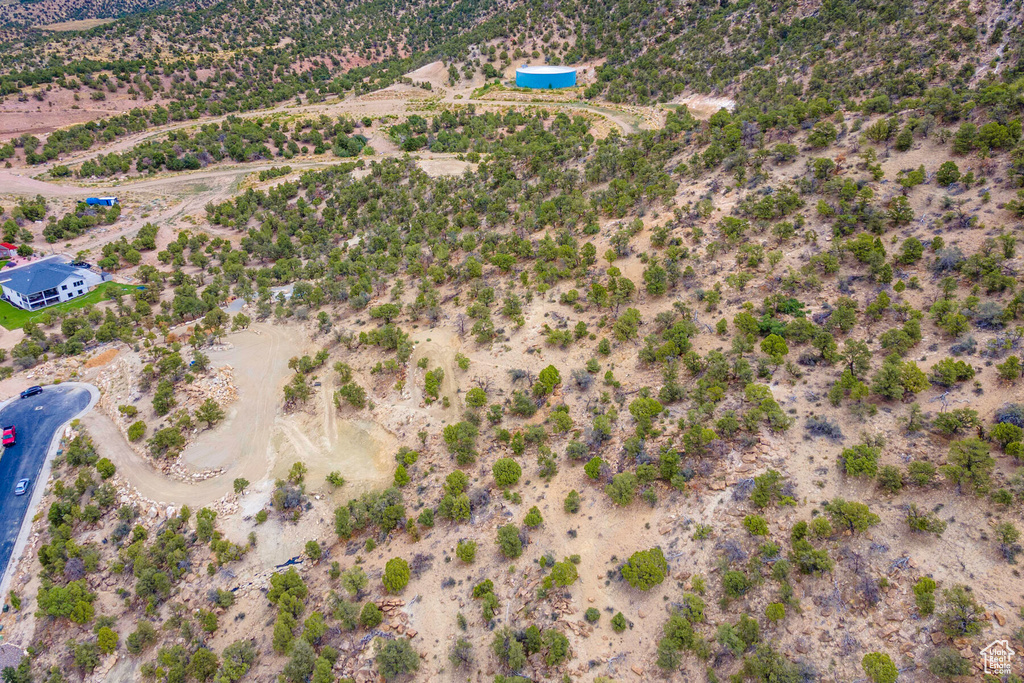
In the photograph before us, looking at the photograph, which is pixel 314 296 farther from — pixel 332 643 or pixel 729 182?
pixel 729 182

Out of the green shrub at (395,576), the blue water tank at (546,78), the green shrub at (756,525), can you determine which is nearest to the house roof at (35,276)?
the green shrub at (395,576)

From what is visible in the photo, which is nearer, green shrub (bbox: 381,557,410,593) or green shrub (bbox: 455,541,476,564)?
green shrub (bbox: 381,557,410,593)

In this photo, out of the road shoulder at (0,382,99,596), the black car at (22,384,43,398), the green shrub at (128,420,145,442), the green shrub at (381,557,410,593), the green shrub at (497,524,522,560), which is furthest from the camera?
the black car at (22,384,43,398)

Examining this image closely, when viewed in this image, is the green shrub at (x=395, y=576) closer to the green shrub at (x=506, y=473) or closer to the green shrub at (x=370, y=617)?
the green shrub at (x=370, y=617)

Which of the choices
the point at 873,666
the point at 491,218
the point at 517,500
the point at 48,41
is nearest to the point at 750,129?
the point at 491,218

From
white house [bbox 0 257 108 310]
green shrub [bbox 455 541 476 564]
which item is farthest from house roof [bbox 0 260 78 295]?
green shrub [bbox 455 541 476 564]

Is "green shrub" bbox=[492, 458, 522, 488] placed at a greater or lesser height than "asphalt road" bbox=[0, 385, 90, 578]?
greater

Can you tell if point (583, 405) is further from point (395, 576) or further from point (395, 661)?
point (395, 661)

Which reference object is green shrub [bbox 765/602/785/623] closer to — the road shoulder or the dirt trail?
the dirt trail
